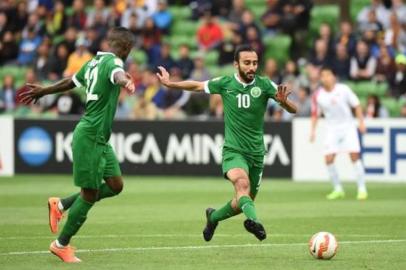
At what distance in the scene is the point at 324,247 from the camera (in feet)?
35.6

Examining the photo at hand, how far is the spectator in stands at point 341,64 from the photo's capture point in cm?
2409

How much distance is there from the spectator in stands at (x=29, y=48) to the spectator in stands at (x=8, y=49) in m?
0.19

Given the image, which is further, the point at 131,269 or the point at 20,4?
the point at 20,4

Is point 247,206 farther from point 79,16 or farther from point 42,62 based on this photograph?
point 79,16

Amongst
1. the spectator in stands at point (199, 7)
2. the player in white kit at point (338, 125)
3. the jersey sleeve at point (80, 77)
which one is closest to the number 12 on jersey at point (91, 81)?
the jersey sleeve at point (80, 77)

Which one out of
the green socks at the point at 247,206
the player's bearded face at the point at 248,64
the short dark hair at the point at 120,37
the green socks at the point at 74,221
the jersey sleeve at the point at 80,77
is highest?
the short dark hair at the point at 120,37

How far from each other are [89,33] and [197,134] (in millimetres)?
5439

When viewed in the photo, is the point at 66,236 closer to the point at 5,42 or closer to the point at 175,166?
the point at 175,166

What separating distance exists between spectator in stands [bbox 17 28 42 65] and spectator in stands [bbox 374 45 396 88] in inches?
352

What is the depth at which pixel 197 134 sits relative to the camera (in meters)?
23.1

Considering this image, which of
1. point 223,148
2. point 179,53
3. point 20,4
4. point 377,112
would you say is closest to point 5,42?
point 20,4

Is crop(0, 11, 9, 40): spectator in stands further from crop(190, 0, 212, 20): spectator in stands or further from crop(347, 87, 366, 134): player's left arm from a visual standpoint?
crop(347, 87, 366, 134): player's left arm

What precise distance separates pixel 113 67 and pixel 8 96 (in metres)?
16.0

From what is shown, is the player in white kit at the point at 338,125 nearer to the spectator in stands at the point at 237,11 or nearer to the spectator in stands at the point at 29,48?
the spectator in stands at the point at 237,11
